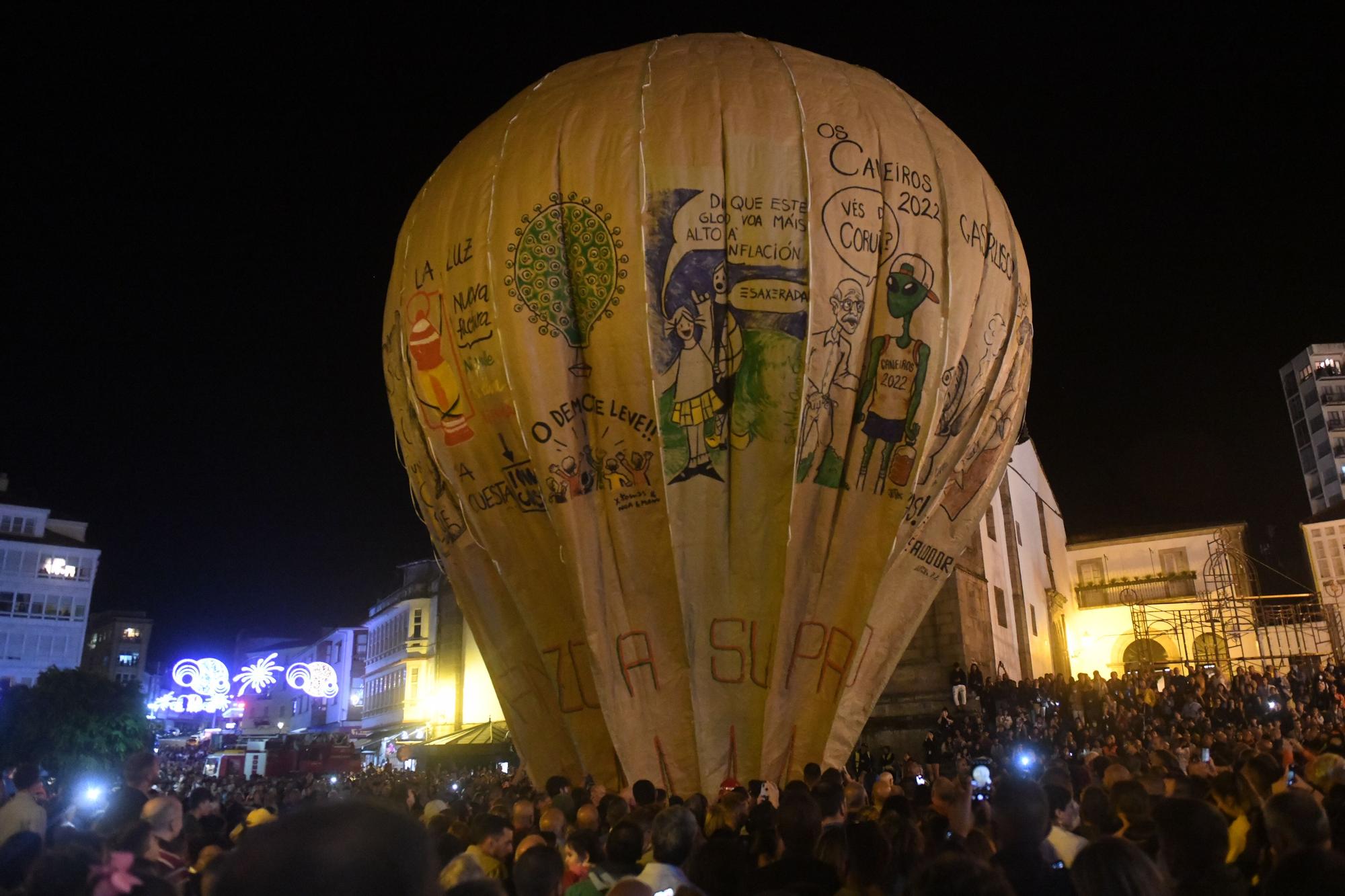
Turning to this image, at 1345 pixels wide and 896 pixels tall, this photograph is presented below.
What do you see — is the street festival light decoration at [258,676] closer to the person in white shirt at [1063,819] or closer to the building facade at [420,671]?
the building facade at [420,671]

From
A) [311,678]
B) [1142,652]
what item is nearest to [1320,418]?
[1142,652]

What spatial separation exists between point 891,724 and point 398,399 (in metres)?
13.3

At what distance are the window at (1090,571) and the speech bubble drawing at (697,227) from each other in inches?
1567

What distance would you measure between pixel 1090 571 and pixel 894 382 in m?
39.1

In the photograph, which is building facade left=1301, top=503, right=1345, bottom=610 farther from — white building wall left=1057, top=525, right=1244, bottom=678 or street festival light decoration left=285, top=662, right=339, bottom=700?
street festival light decoration left=285, top=662, right=339, bottom=700

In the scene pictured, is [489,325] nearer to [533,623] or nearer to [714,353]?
[714,353]

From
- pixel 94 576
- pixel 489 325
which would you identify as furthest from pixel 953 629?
pixel 94 576

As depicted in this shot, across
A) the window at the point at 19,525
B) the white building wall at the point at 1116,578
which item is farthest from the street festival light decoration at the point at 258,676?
the white building wall at the point at 1116,578

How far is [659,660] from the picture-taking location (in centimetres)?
1152

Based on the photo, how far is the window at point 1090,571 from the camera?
46.5 m

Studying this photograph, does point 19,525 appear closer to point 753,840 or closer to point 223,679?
point 223,679

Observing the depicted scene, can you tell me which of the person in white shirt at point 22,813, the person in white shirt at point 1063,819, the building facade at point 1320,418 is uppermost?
the building facade at point 1320,418

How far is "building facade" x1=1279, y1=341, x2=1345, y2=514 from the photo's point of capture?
214 ft

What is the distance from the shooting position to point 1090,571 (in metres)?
46.9
